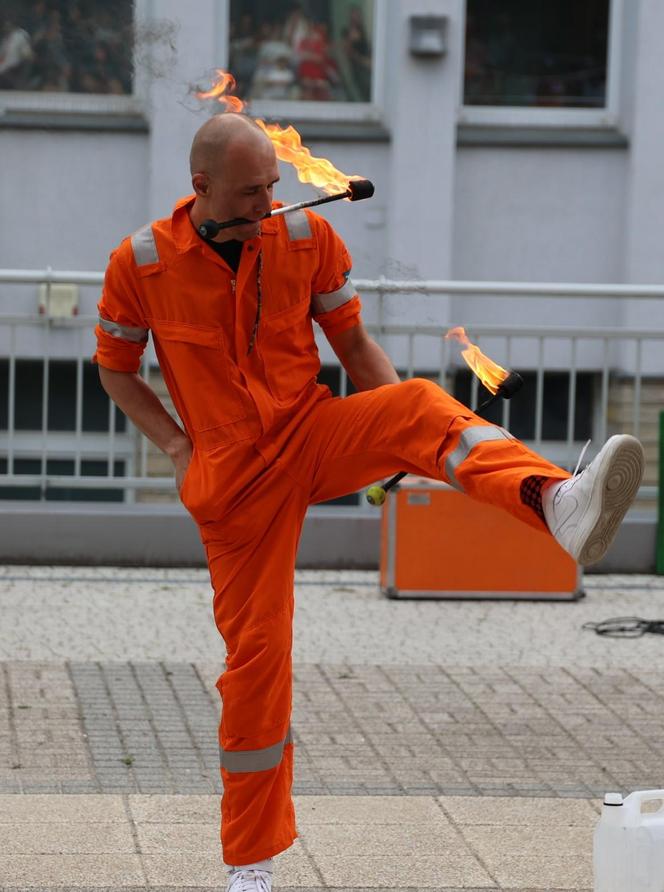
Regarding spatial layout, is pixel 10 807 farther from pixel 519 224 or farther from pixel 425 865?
pixel 519 224

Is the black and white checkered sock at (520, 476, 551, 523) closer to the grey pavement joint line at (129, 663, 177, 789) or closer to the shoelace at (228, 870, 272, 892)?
the shoelace at (228, 870, 272, 892)

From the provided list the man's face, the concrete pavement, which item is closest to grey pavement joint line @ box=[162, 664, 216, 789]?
→ the concrete pavement

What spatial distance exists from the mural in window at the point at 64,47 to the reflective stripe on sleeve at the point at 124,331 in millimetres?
8263

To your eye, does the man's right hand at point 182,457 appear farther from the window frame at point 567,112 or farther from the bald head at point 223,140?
the window frame at point 567,112

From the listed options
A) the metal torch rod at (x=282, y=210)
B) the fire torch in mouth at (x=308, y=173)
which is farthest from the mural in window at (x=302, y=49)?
the metal torch rod at (x=282, y=210)

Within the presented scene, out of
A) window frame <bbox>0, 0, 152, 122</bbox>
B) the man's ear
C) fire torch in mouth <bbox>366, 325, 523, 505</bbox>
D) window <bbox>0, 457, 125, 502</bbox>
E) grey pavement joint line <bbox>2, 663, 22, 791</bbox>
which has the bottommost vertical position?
grey pavement joint line <bbox>2, 663, 22, 791</bbox>

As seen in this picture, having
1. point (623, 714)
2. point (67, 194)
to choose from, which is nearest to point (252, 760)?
point (623, 714)

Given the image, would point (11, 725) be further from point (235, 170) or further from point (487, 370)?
point (235, 170)

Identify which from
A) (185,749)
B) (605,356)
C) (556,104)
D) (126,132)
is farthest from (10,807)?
(556,104)

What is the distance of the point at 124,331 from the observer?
4648 millimetres

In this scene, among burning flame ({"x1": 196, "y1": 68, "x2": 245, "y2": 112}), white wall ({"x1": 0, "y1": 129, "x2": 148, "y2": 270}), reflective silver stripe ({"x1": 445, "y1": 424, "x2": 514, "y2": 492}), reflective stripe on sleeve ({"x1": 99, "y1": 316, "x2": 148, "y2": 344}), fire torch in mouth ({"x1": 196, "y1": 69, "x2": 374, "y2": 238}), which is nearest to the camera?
reflective silver stripe ({"x1": 445, "y1": 424, "x2": 514, "y2": 492})

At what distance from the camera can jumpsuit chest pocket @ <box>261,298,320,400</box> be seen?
4527 mm

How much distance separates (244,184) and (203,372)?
0.52 metres

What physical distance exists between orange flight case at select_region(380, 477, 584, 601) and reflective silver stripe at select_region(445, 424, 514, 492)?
4793mm
